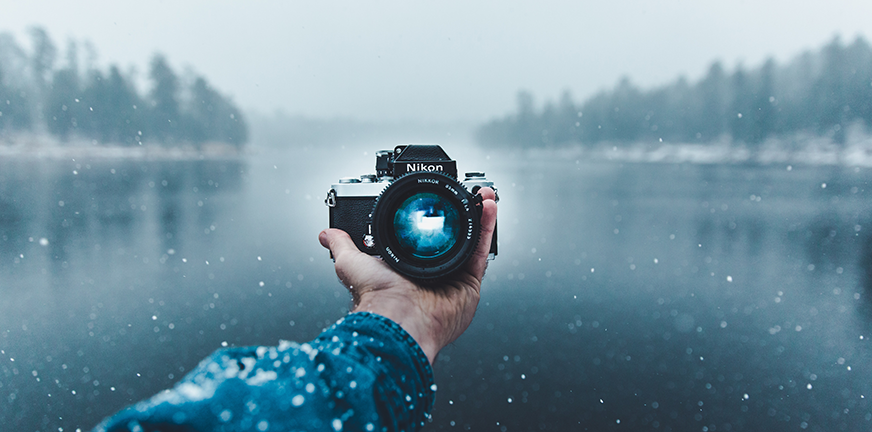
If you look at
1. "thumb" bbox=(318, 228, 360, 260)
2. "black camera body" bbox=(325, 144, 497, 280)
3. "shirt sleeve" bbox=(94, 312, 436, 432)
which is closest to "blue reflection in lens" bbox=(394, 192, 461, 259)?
"black camera body" bbox=(325, 144, 497, 280)

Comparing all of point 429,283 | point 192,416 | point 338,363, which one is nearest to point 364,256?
point 429,283

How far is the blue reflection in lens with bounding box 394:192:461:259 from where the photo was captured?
904mm

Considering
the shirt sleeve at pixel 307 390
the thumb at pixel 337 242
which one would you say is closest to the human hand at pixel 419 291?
Answer: the thumb at pixel 337 242

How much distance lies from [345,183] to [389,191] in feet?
0.87

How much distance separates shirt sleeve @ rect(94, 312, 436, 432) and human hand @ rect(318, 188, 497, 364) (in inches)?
5.0

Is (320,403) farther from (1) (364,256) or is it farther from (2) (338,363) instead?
(1) (364,256)

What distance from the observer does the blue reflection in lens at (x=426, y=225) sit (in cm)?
90

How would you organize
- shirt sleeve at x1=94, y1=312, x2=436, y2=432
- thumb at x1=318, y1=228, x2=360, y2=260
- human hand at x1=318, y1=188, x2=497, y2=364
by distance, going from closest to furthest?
shirt sleeve at x1=94, y1=312, x2=436, y2=432
human hand at x1=318, y1=188, x2=497, y2=364
thumb at x1=318, y1=228, x2=360, y2=260

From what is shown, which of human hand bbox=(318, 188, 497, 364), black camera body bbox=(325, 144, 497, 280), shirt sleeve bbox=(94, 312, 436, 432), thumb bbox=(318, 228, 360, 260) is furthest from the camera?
thumb bbox=(318, 228, 360, 260)

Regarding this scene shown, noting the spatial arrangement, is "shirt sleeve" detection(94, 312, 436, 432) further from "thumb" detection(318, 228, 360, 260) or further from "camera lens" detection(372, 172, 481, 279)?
"thumb" detection(318, 228, 360, 260)

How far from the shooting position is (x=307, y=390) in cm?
46

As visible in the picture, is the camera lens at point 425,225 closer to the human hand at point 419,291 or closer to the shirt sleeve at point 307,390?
the human hand at point 419,291

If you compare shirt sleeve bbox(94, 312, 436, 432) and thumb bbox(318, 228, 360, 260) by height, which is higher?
thumb bbox(318, 228, 360, 260)

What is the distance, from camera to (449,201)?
90 cm
